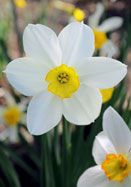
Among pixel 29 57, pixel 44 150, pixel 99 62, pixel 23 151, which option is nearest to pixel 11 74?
pixel 29 57

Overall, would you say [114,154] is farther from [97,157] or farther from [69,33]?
[69,33]

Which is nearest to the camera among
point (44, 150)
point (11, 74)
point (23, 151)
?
point (11, 74)

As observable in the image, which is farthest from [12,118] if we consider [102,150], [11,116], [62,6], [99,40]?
[62,6]

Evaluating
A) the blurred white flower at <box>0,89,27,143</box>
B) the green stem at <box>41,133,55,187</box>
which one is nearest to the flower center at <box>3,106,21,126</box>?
the blurred white flower at <box>0,89,27,143</box>

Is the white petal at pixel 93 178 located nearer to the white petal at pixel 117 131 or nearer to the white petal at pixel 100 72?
the white petal at pixel 117 131

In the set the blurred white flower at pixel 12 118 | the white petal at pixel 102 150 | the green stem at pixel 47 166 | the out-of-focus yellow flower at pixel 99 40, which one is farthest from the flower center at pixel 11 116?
the white petal at pixel 102 150

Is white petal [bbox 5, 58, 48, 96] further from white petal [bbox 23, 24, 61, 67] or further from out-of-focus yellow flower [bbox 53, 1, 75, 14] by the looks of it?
out-of-focus yellow flower [bbox 53, 1, 75, 14]

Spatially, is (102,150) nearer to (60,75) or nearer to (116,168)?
(116,168)
